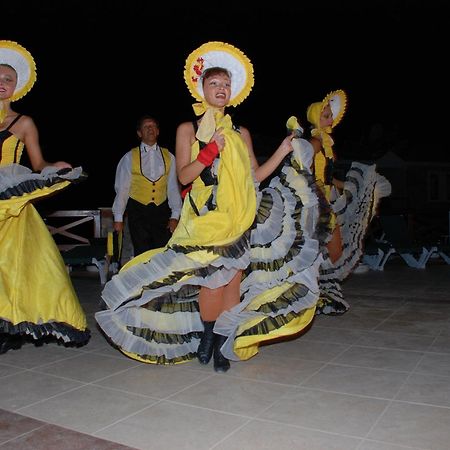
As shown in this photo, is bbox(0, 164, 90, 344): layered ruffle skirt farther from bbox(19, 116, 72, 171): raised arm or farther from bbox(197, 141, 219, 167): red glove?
bbox(197, 141, 219, 167): red glove

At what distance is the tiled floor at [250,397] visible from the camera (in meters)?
2.30

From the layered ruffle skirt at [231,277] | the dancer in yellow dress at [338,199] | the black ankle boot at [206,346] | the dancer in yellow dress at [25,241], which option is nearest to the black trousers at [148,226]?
the dancer in yellow dress at [25,241]

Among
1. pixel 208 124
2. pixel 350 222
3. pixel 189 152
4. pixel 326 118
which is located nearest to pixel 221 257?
pixel 189 152

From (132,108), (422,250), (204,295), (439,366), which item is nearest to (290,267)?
(204,295)

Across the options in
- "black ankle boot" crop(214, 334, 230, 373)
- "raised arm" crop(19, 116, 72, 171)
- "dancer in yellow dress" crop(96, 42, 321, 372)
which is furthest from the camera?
"raised arm" crop(19, 116, 72, 171)

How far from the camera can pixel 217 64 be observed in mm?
3416

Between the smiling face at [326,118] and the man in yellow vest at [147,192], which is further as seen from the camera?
the smiling face at [326,118]

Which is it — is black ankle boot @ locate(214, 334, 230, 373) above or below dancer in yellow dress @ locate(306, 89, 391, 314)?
below

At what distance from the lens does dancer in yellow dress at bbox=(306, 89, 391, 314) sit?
4.89 meters

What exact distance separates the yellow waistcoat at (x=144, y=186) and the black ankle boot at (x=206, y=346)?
66.3 inches

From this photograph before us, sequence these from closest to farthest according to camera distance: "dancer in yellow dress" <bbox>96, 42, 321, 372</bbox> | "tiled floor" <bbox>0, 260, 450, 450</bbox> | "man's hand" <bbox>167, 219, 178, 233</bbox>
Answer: "tiled floor" <bbox>0, 260, 450, 450</bbox> → "dancer in yellow dress" <bbox>96, 42, 321, 372</bbox> → "man's hand" <bbox>167, 219, 178, 233</bbox>

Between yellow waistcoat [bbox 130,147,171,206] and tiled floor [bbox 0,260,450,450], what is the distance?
48.1 inches

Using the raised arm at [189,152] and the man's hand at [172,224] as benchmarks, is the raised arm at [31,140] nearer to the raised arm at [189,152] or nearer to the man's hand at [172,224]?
the raised arm at [189,152]

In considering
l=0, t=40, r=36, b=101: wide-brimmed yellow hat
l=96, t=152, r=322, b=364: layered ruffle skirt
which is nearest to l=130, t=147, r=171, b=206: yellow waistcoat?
l=0, t=40, r=36, b=101: wide-brimmed yellow hat
